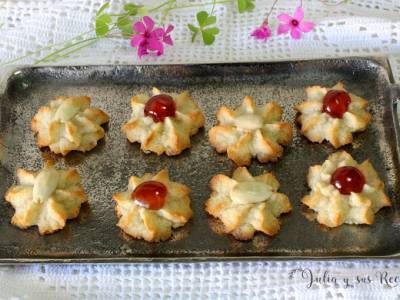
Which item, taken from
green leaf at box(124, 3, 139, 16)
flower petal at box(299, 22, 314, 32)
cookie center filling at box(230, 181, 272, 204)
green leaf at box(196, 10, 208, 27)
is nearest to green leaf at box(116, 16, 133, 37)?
green leaf at box(124, 3, 139, 16)

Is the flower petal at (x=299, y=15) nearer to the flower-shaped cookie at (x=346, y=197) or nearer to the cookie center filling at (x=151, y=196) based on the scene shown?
the flower-shaped cookie at (x=346, y=197)

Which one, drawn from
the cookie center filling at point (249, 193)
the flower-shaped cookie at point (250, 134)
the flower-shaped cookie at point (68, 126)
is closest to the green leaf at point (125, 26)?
the flower-shaped cookie at point (68, 126)

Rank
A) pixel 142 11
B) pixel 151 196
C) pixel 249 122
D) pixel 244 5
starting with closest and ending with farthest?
pixel 151 196, pixel 249 122, pixel 142 11, pixel 244 5

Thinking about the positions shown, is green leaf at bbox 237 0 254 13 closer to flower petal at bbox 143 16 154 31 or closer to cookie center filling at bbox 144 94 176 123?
flower petal at bbox 143 16 154 31

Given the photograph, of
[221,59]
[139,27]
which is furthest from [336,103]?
[139,27]

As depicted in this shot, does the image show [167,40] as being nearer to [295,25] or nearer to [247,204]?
[295,25]

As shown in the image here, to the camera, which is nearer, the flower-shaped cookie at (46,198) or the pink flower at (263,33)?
the flower-shaped cookie at (46,198)
